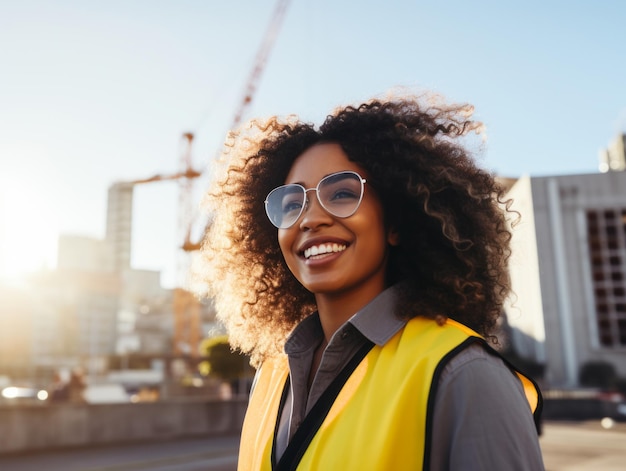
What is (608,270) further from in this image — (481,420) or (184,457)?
(481,420)

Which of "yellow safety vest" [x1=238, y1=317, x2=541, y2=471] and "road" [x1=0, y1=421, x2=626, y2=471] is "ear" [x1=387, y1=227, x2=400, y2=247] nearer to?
"yellow safety vest" [x1=238, y1=317, x2=541, y2=471]

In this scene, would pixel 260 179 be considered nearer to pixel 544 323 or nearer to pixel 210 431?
pixel 210 431

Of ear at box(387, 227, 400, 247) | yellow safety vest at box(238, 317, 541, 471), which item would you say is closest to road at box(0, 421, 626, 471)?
ear at box(387, 227, 400, 247)

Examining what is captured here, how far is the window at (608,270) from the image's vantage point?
41.6m

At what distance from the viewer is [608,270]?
42.6 m

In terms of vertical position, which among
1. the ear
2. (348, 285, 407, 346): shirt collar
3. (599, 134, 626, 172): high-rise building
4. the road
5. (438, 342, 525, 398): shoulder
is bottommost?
the road

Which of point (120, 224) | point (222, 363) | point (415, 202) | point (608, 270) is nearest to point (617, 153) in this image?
point (608, 270)

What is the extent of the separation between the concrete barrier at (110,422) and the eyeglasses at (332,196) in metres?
10.4

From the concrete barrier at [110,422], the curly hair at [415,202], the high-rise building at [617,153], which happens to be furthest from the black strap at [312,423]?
the high-rise building at [617,153]

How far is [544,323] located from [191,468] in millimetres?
36918

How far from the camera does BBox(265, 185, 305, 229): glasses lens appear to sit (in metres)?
2.06

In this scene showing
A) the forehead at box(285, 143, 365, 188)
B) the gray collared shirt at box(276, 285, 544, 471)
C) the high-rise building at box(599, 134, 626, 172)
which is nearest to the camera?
the gray collared shirt at box(276, 285, 544, 471)

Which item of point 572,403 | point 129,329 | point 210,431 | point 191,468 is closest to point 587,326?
point 572,403

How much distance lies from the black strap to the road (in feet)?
29.0
